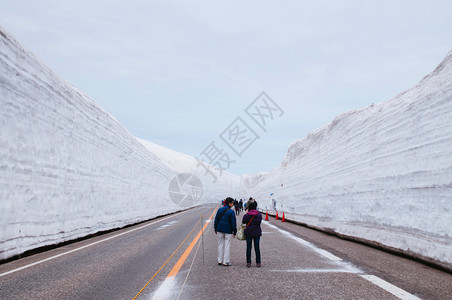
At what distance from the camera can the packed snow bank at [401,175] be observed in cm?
712

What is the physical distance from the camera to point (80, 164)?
12508 millimetres

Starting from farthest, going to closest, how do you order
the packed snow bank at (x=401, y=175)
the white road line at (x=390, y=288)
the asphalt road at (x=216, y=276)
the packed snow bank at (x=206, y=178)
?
the packed snow bank at (x=206, y=178) → the packed snow bank at (x=401, y=175) → the asphalt road at (x=216, y=276) → the white road line at (x=390, y=288)

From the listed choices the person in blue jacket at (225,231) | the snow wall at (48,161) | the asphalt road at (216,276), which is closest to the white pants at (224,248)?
the person in blue jacket at (225,231)

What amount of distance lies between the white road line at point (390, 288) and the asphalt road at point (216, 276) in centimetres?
1

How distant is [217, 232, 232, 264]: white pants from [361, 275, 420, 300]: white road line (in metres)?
2.54

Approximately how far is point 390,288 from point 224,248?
3119mm

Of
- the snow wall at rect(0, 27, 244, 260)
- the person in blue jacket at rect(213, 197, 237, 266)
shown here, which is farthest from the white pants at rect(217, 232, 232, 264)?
the snow wall at rect(0, 27, 244, 260)

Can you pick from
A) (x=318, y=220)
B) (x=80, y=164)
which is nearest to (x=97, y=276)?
(x=80, y=164)

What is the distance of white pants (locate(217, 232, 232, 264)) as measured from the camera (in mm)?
6371

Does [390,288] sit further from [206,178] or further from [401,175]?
[206,178]

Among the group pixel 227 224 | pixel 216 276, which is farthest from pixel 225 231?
pixel 216 276

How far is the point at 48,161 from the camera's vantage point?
32.3 feet

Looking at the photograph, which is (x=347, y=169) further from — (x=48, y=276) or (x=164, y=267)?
(x=48, y=276)

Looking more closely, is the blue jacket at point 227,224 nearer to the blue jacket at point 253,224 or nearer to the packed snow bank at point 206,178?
the blue jacket at point 253,224
